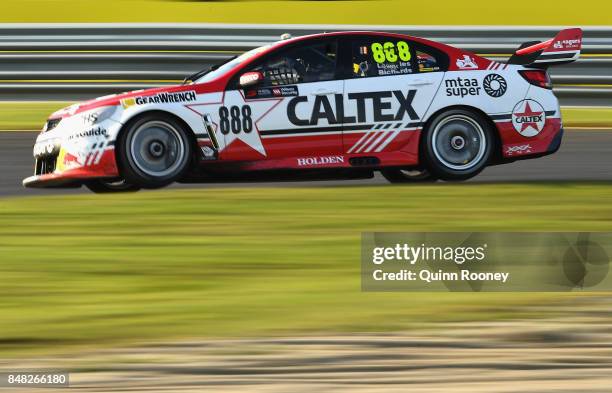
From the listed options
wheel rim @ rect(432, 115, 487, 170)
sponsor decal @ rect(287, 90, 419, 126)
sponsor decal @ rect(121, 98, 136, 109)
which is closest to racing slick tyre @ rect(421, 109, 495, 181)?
wheel rim @ rect(432, 115, 487, 170)

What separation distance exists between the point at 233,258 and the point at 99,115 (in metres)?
2.86

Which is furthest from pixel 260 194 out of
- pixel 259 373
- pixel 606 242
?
pixel 259 373

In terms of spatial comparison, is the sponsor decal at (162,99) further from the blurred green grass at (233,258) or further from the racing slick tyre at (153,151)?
the blurred green grass at (233,258)

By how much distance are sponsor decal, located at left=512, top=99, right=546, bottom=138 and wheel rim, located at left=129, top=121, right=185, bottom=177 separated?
2.90m

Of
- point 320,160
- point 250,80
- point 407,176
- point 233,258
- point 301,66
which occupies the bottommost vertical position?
point 233,258

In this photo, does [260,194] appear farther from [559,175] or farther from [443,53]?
[559,175]

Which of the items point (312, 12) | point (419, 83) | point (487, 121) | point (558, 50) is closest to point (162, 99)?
point (419, 83)

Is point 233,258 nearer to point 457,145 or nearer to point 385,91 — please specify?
point 385,91

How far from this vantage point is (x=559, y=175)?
11828mm

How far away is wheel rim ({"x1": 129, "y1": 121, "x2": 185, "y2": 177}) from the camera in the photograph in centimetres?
1043

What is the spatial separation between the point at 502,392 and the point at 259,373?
1.05 metres

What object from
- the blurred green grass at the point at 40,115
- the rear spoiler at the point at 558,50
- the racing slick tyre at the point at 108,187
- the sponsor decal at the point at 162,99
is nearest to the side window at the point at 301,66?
the sponsor decal at the point at 162,99

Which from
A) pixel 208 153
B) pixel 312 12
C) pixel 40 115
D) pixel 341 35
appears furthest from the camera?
pixel 312 12

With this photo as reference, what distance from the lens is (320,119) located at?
1066 cm
